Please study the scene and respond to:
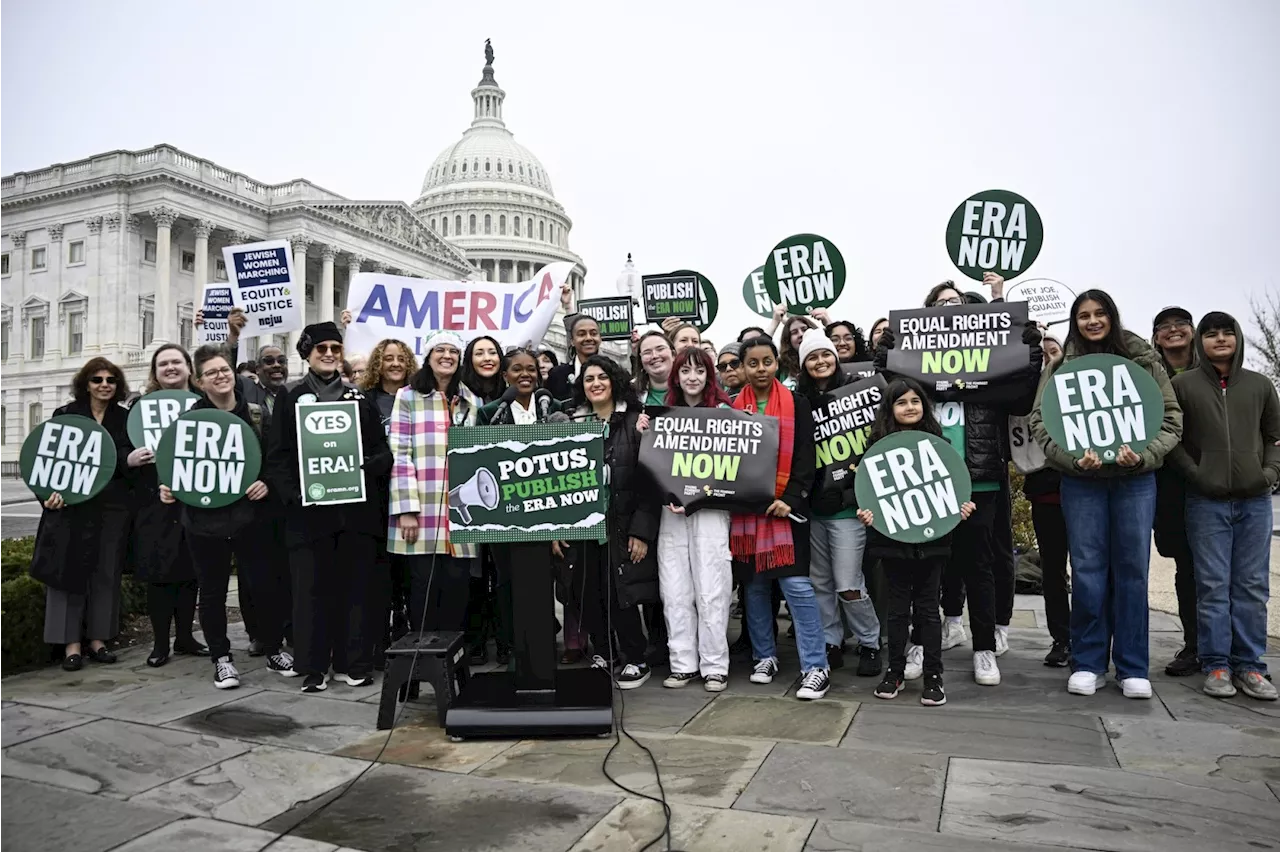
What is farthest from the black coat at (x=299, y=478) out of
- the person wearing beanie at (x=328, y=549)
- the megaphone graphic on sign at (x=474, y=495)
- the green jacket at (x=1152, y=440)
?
the green jacket at (x=1152, y=440)

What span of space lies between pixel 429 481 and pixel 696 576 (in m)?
1.61

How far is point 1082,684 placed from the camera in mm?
5078

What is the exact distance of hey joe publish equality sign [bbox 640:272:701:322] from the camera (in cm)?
1065

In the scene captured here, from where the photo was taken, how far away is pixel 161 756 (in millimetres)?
4215

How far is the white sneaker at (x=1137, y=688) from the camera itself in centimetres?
491

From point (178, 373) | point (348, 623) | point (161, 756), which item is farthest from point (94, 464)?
point (161, 756)

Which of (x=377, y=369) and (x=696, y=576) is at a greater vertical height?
(x=377, y=369)

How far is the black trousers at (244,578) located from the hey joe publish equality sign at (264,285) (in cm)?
349

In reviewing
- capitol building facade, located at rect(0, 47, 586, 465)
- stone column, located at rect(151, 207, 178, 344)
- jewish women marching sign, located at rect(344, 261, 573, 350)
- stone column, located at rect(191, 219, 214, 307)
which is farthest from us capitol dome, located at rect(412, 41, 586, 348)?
jewish women marching sign, located at rect(344, 261, 573, 350)

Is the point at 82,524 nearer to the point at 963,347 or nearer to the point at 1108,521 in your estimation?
the point at 963,347

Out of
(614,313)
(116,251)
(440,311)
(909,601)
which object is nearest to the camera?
(909,601)

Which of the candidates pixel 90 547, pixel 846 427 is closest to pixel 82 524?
pixel 90 547

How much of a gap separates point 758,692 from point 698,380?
5.86ft

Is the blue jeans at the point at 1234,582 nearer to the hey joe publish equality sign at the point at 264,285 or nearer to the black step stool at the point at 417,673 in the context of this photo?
the black step stool at the point at 417,673
